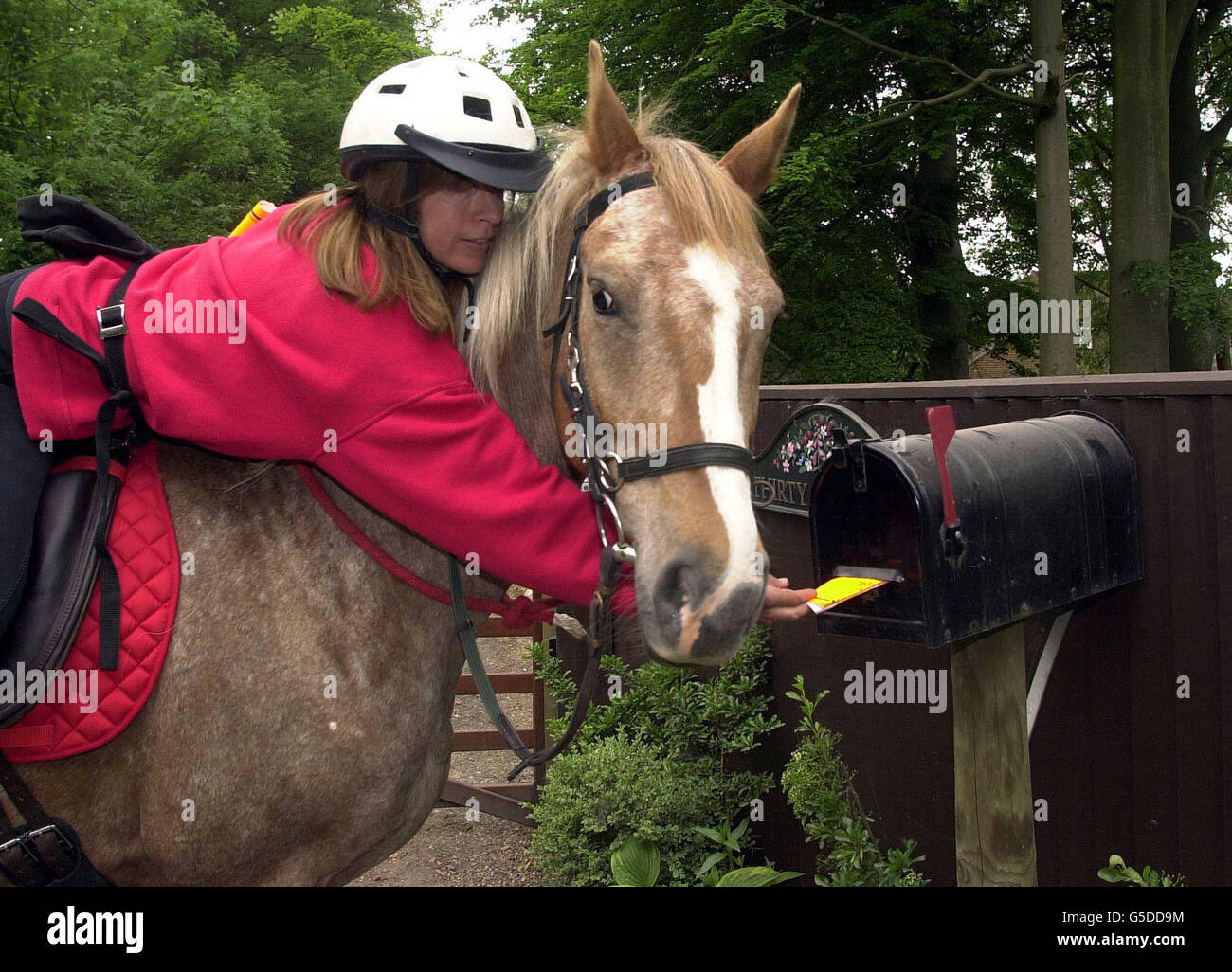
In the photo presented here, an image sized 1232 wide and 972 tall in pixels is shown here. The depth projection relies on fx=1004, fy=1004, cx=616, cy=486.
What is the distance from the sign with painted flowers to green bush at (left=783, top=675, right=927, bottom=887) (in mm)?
833

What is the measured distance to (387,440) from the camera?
7.43 ft

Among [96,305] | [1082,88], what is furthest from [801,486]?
[1082,88]

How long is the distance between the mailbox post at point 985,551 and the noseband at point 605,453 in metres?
0.83

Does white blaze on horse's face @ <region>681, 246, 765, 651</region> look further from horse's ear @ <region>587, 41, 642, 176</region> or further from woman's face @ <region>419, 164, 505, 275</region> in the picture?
woman's face @ <region>419, 164, 505, 275</region>

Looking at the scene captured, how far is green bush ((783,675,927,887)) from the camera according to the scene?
387 centimetres

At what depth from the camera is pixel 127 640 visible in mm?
2258

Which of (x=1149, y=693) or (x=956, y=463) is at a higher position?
(x=956, y=463)

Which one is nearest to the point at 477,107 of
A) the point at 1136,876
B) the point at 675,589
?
the point at 675,589

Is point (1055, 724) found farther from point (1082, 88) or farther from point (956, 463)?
point (1082, 88)

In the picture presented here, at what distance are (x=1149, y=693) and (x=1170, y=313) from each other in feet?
33.8

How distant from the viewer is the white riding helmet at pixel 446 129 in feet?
7.95

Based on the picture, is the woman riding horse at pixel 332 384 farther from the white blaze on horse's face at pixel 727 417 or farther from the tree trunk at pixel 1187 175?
the tree trunk at pixel 1187 175

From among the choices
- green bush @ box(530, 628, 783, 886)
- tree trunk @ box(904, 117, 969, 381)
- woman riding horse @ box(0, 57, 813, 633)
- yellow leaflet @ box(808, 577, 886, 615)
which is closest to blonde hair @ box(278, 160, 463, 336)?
woman riding horse @ box(0, 57, 813, 633)

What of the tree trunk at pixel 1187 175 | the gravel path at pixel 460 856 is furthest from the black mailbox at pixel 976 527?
the tree trunk at pixel 1187 175
